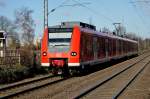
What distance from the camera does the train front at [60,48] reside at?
74.6 feet

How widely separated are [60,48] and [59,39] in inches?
22.8

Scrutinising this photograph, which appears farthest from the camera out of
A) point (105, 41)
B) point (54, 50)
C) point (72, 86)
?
point (105, 41)

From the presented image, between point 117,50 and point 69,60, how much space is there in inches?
767

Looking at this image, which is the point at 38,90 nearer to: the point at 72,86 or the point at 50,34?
the point at 72,86

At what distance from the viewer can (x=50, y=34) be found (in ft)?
77.2

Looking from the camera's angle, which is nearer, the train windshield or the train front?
the train front

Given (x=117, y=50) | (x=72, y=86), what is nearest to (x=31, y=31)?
(x=117, y=50)

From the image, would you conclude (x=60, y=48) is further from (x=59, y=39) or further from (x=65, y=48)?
(x=59, y=39)

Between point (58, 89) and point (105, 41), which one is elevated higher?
point (105, 41)

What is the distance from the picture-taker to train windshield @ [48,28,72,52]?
75.4 feet

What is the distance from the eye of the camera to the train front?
74.6 feet

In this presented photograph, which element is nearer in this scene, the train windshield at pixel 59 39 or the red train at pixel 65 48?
the red train at pixel 65 48

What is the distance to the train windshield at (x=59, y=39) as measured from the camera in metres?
23.0

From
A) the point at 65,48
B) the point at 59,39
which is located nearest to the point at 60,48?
the point at 65,48
